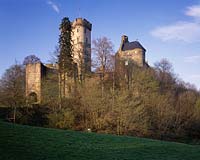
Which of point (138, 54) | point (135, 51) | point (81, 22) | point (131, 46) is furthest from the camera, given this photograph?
point (131, 46)

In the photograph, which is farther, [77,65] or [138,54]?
[138,54]

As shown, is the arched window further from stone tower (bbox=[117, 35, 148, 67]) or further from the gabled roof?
the gabled roof

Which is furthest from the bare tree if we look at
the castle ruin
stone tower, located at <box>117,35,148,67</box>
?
stone tower, located at <box>117,35,148,67</box>

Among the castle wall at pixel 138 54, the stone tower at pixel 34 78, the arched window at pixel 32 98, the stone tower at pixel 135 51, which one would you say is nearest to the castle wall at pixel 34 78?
the stone tower at pixel 34 78

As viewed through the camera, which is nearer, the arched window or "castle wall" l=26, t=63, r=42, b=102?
the arched window

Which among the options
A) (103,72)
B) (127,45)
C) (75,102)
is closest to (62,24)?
(103,72)

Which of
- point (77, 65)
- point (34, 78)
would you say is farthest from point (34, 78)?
point (77, 65)

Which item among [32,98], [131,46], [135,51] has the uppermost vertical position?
[131,46]

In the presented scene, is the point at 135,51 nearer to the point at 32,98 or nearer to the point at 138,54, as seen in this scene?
the point at 138,54

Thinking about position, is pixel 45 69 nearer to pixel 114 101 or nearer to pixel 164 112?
pixel 114 101

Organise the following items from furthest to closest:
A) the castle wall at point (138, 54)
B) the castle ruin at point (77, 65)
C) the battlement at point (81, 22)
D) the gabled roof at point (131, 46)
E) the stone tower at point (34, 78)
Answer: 1. the gabled roof at point (131, 46)
2. the castle wall at point (138, 54)
3. the battlement at point (81, 22)
4. the stone tower at point (34, 78)
5. the castle ruin at point (77, 65)

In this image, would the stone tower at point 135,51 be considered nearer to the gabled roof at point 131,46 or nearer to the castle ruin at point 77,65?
the gabled roof at point 131,46

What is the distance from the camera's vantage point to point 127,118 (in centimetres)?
3020

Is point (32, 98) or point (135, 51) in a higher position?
point (135, 51)
